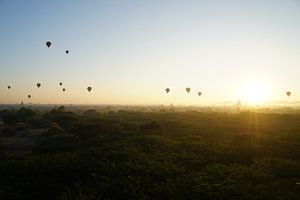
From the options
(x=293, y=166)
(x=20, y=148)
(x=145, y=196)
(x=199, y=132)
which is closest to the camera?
(x=145, y=196)

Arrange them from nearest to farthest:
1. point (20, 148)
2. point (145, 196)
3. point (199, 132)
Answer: point (145, 196)
point (20, 148)
point (199, 132)

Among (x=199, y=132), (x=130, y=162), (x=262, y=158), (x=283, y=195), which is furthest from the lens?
(x=199, y=132)

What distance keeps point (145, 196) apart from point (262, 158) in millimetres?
14916

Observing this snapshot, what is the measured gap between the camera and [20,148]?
3934 cm

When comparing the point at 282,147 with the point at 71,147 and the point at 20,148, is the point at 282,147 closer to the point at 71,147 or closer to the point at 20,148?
the point at 71,147

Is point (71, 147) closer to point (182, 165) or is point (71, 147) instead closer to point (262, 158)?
point (182, 165)

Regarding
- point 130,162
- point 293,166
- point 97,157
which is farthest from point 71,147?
A: point 293,166

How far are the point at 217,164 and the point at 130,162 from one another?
651 centimetres

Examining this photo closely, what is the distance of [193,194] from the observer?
61.2 ft

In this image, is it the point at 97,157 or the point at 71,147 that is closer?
the point at 97,157

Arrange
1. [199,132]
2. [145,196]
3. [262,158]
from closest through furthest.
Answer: [145,196], [262,158], [199,132]

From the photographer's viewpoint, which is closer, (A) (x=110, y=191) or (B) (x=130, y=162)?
(A) (x=110, y=191)

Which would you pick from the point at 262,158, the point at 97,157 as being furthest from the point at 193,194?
the point at 262,158

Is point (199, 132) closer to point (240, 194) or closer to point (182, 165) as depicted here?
point (182, 165)
